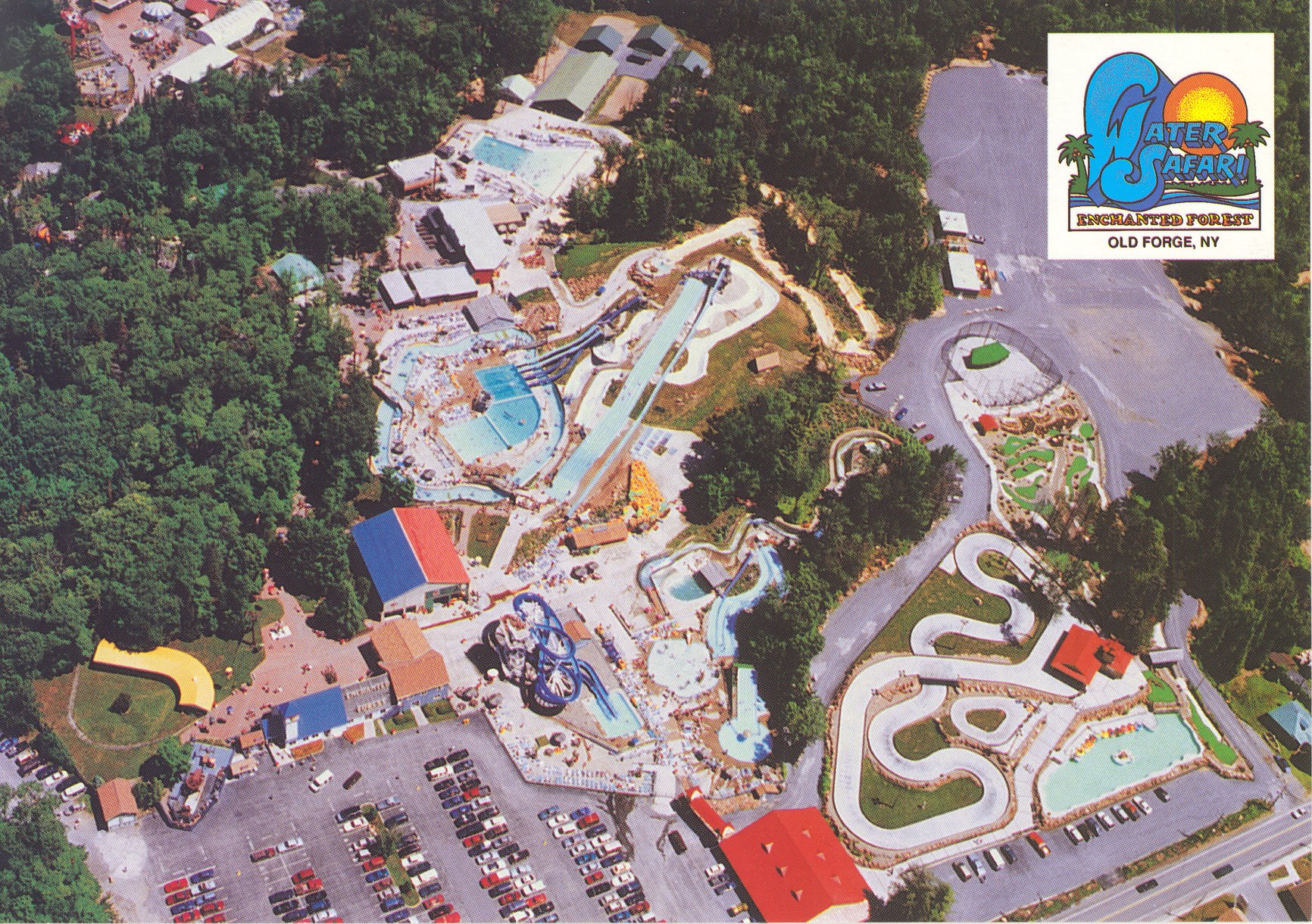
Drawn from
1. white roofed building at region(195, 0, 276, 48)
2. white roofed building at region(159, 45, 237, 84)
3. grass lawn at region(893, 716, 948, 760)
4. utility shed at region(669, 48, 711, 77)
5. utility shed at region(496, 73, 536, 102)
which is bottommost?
grass lawn at region(893, 716, 948, 760)

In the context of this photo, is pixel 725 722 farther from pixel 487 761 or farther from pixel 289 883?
pixel 289 883

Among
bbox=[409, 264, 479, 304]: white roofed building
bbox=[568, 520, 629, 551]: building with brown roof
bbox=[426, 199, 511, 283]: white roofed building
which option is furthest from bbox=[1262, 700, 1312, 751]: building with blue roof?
bbox=[426, 199, 511, 283]: white roofed building

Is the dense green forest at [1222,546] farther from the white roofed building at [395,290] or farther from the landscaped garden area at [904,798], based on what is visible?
the white roofed building at [395,290]

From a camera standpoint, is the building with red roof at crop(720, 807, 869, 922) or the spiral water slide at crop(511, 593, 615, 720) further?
the spiral water slide at crop(511, 593, 615, 720)

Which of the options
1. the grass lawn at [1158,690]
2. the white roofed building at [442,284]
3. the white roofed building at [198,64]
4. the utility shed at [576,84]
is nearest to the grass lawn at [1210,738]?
the grass lawn at [1158,690]

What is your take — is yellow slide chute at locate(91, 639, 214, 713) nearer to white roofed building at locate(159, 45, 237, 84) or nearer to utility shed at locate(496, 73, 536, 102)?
white roofed building at locate(159, 45, 237, 84)

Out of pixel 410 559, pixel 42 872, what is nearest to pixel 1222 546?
pixel 410 559
